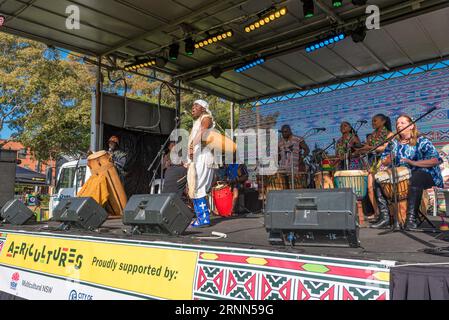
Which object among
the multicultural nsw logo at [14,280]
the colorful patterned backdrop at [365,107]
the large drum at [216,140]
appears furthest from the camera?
the colorful patterned backdrop at [365,107]

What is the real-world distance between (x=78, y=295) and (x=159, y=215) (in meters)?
0.95

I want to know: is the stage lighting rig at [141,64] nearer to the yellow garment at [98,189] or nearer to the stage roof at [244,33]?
the stage roof at [244,33]

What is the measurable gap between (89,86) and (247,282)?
21700 millimetres

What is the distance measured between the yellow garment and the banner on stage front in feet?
6.73

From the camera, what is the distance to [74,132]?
19.1 metres

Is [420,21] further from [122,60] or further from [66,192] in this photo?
[66,192]

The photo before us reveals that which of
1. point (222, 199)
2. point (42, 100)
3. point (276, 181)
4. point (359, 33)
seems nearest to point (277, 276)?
point (222, 199)

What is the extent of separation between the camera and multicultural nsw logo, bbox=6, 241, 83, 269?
11.1 feet

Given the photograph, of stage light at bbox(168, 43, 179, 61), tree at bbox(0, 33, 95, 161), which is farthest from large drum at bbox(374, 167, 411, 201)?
tree at bbox(0, 33, 95, 161)

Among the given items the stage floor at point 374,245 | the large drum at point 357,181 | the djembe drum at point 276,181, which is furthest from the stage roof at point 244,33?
the stage floor at point 374,245

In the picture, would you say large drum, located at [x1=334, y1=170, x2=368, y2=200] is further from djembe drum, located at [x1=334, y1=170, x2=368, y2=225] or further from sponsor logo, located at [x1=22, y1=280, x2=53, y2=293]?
sponsor logo, located at [x1=22, y1=280, x2=53, y2=293]

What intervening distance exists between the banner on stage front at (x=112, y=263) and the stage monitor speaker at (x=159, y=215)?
481 millimetres

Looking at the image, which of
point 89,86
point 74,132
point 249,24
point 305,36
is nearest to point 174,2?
point 249,24

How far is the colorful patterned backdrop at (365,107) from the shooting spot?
905cm
